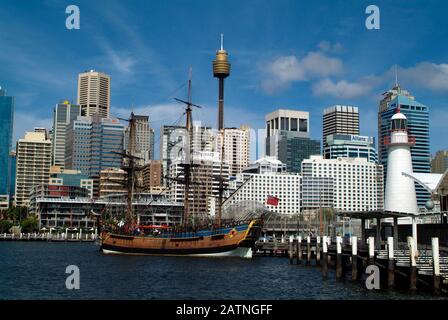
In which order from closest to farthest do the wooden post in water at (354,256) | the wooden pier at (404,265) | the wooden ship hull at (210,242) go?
the wooden pier at (404,265)
the wooden post in water at (354,256)
the wooden ship hull at (210,242)

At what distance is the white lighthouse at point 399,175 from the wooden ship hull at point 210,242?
23698mm

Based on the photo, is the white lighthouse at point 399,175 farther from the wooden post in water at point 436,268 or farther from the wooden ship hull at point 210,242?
the wooden post in water at point 436,268

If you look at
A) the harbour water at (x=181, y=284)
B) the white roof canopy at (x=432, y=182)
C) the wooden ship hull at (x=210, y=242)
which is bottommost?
the harbour water at (x=181, y=284)

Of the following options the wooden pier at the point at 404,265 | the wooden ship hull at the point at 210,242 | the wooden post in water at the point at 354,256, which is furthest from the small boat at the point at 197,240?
the wooden post in water at the point at 354,256

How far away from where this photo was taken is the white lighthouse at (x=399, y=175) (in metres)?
91.1

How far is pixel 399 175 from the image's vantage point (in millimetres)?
91812

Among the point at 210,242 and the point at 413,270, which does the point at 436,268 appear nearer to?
the point at 413,270

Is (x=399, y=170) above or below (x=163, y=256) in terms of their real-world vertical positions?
above

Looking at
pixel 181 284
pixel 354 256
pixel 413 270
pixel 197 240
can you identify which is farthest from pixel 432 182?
pixel 181 284

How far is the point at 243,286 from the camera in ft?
183
